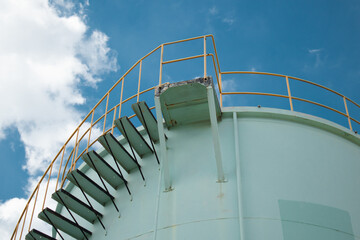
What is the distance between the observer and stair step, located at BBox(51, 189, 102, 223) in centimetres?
836

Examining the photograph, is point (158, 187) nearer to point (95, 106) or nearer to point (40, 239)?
point (40, 239)

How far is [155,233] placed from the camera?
24.0 ft

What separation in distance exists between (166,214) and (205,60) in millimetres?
3139

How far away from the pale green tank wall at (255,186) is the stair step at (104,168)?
A: 27cm

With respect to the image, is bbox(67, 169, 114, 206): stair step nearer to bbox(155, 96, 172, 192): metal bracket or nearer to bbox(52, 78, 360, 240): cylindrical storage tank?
bbox(52, 78, 360, 240): cylindrical storage tank

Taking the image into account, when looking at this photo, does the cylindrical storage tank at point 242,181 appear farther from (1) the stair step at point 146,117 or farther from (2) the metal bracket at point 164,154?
(1) the stair step at point 146,117

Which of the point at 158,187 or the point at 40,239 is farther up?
the point at 158,187

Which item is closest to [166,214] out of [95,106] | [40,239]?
[40,239]

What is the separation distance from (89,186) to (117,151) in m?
0.93

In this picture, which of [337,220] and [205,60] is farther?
[205,60]

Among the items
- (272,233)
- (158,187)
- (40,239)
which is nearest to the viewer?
(272,233)

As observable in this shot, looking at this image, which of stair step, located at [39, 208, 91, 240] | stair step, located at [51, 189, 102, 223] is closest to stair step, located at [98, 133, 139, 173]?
stair step, located at [51, 189, 102, 223]

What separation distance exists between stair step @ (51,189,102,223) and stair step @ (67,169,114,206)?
29 centimetres

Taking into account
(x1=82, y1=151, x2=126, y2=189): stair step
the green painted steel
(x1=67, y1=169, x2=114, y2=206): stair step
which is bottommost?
(x1=67, y1=169, x2=114, y2=206): stair step
